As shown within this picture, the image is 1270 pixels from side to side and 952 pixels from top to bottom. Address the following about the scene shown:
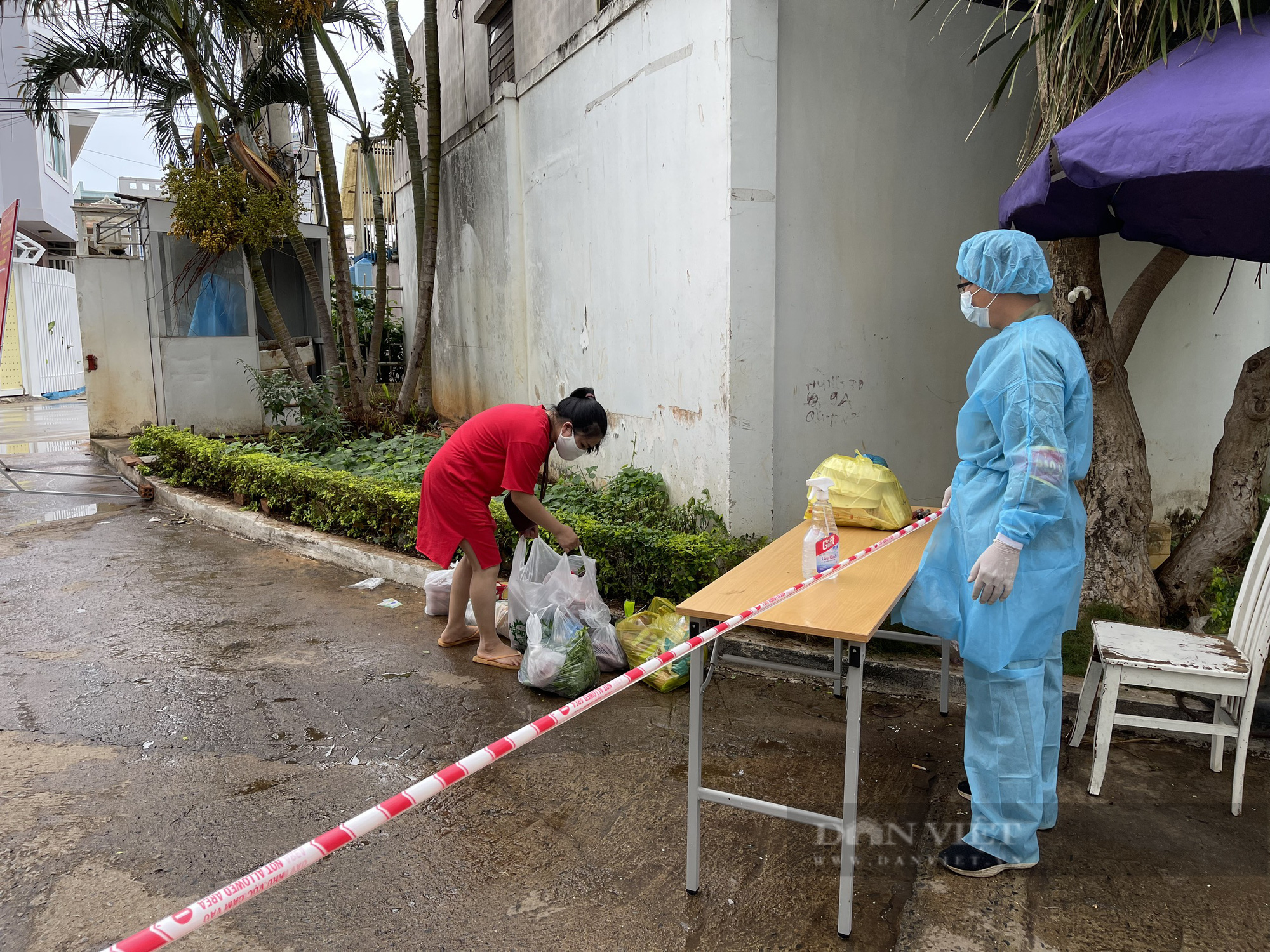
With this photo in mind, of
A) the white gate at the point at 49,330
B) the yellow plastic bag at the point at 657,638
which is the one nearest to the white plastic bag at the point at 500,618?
the yellow plastic bag at the point at 657,638

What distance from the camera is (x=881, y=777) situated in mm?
3357

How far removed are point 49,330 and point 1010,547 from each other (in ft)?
82.6

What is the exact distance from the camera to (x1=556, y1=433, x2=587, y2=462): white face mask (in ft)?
13.1

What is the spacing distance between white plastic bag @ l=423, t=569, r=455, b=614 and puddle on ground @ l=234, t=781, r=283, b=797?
6.27 feet

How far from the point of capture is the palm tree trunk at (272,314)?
9453 millimetres

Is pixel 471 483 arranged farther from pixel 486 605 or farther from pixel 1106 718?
pixel 1106 718

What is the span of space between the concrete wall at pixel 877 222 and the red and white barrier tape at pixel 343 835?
3.03m

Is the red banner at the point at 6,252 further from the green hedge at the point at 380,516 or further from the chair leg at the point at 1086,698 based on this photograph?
the chair leg at the point at 1086,698

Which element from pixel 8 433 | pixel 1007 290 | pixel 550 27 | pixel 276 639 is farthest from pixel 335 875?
pixel 8 433

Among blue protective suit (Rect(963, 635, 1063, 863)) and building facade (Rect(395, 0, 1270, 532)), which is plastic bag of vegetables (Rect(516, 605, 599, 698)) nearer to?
building facade (Rect(395, 0, 1270, 532))

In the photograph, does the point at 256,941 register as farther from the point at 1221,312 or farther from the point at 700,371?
the point at 1221,312

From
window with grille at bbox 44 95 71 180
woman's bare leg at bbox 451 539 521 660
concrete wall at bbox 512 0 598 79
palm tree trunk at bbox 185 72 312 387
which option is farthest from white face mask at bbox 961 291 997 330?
window with grille at bbox 44 95 71 180

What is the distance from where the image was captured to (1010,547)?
2484 mm

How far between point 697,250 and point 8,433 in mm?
14427
